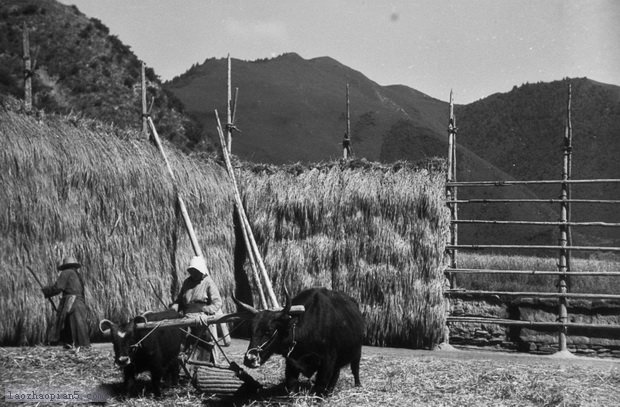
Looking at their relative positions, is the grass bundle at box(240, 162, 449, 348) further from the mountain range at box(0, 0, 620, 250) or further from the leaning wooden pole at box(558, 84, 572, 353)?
the mountain range at box(0, 0, 620, 250)

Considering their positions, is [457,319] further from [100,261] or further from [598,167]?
[598,167]

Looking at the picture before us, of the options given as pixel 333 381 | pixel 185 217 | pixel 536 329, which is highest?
pixel 185 217

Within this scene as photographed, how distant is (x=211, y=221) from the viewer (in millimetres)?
11891

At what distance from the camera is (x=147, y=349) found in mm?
6820

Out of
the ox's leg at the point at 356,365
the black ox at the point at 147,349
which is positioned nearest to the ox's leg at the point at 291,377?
the ox's leg at the point at 356,365

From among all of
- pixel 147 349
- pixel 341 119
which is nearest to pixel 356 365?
pixel 147 349

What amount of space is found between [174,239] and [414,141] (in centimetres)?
3617

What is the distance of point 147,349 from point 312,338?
5.16 ft

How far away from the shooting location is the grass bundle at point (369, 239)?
11164 mm

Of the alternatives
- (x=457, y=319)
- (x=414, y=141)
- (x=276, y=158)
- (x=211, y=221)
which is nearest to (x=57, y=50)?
(x=276, y=158)

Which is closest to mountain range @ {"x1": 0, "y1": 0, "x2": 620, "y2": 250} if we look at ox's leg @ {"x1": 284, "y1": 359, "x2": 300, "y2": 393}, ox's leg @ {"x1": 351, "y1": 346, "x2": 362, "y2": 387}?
ox's leg @ {"x1": 351, "y1": 346, "x2": 362, "y2": 387}

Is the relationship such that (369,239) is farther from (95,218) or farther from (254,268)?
(95,218)

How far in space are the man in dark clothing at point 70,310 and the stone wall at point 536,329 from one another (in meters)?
6.19

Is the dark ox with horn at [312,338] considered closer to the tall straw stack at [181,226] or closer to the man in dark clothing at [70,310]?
the man in dark clothing at [70,310]
